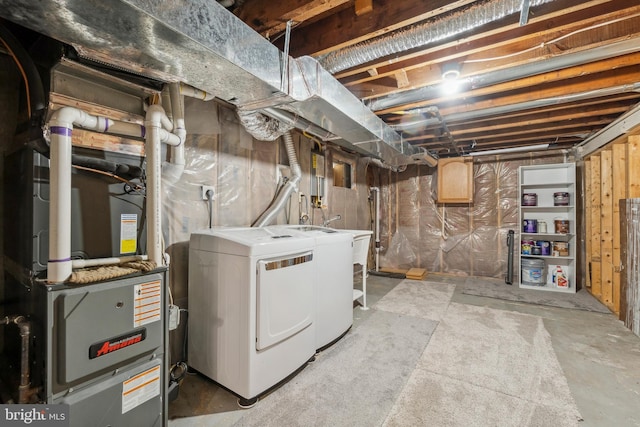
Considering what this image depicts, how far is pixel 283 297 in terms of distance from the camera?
1833 millimetres

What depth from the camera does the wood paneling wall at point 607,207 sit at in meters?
2.91

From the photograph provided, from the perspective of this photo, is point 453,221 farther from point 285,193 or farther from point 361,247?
point 285,193

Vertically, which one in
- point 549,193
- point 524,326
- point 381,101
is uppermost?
point 381,101

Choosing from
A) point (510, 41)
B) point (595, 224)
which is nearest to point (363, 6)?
point (510, 41)

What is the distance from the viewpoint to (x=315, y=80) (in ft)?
5.65

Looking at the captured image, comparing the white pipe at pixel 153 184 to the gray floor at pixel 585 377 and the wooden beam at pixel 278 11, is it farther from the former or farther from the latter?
the gray floor at pixel 585 377

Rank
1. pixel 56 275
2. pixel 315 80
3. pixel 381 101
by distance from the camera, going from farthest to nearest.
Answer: pixel 381 101 < pixel 315 80 < pixel 56 275

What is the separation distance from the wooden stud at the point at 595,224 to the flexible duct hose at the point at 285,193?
406 cm

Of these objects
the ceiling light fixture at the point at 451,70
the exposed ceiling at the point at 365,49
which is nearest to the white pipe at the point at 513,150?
the exposed ceiling at the point at 365,49

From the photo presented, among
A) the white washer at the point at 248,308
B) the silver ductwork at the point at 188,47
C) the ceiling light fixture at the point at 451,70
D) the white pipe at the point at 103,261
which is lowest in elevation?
the white washer at the point at 248,308

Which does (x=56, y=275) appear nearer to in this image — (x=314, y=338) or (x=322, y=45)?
(x=314, y=338)

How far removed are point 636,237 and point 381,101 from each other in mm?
2786

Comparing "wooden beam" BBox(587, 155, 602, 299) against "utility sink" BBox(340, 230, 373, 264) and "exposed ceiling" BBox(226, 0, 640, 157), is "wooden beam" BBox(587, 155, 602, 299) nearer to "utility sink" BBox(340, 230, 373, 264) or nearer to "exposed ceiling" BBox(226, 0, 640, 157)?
"exposed ceiling" BBox(226, 0, 640, 157)

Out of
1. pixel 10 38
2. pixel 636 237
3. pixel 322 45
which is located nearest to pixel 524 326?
pixel 636 237
